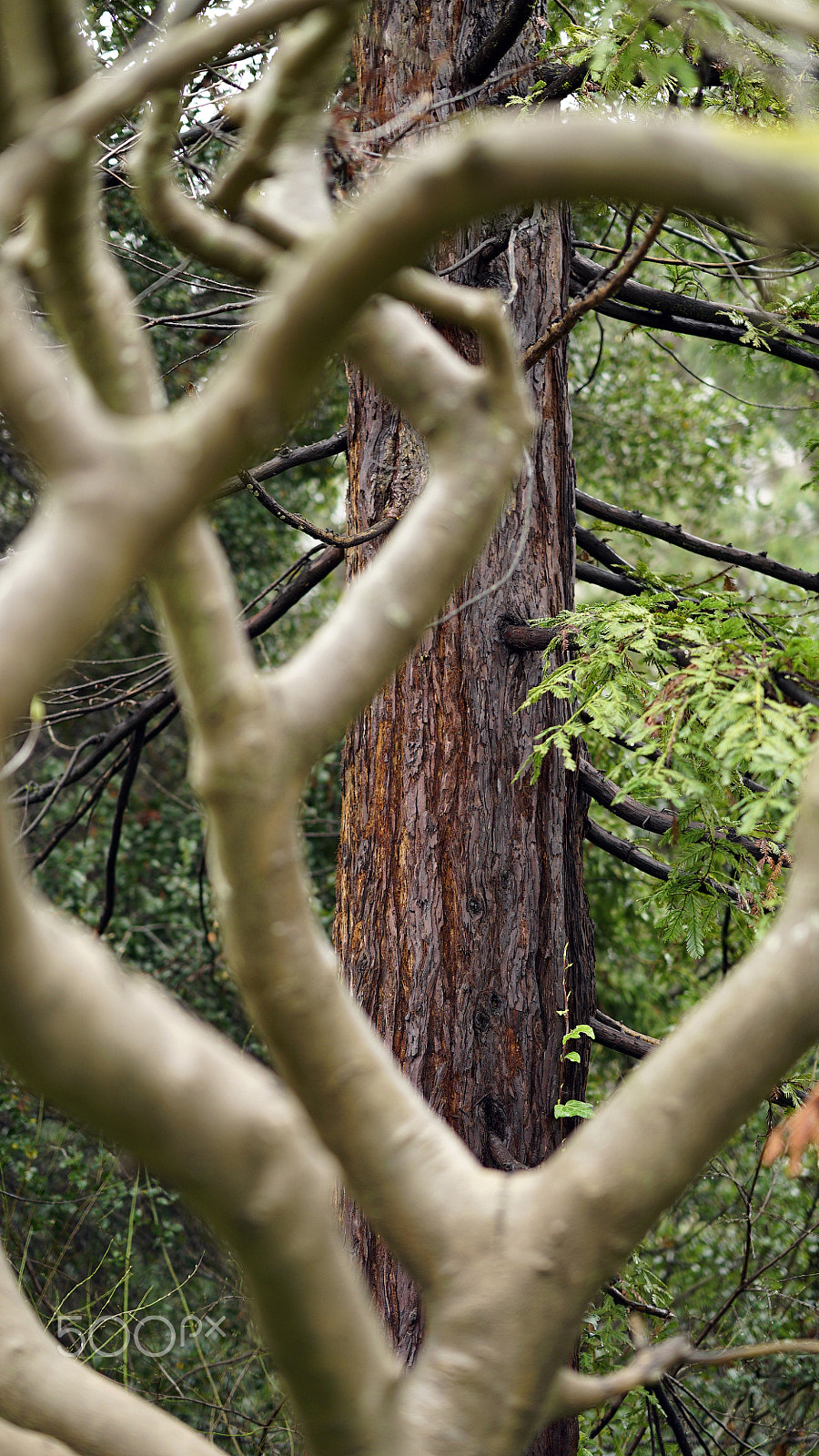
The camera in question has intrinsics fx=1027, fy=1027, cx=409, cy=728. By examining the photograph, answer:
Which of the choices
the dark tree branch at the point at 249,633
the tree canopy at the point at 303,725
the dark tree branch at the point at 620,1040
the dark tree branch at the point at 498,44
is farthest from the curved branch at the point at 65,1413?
the dark tree branch at the point at 498,44

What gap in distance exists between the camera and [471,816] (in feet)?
8.87

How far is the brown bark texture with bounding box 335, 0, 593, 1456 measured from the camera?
260 cm

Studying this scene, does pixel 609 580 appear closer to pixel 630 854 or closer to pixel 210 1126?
pixel 630 854

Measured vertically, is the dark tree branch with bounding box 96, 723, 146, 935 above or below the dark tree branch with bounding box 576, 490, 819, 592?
below

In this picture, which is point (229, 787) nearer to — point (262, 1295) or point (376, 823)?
point (262, 1295)

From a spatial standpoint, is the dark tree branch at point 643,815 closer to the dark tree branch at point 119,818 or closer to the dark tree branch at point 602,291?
the dark tree branch at point 602,291

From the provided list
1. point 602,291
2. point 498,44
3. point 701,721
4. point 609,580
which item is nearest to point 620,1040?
point 701,721

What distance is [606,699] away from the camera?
7.11 feet

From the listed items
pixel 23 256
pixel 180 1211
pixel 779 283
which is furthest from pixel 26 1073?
pixel 180 1211

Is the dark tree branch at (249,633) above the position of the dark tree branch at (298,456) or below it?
below

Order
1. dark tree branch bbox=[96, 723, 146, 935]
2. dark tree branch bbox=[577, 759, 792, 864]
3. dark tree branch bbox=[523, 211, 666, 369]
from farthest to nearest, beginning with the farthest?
1. dark tree branch bbox=[96, 723, 146, 935]
2. dark tree branch bbox=[577, 759, 792, 864]
3. dark tree branch bbox=[523, 211, 666, 369]

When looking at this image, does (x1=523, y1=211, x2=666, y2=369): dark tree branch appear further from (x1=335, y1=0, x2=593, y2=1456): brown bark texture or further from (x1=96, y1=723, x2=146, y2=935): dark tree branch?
(x1=96, y1=723, x2=146, y2=935): dark tree branch

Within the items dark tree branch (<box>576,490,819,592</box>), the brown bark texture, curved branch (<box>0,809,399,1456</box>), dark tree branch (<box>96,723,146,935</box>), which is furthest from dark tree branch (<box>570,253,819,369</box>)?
curved branch (<box>0,809,399,1456</box>)

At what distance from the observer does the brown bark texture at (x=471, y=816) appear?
2596 mm
